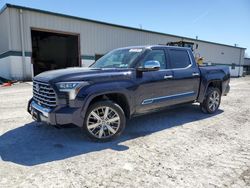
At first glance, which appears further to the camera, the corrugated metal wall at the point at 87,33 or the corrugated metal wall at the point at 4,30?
the corrugated metal wall at the point at 87,33

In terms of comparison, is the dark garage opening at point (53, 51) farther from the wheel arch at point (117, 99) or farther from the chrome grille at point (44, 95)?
the wheel arch at point (117, 99)

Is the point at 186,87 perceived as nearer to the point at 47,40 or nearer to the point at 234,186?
the point at 234,186

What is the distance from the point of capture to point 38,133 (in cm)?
478

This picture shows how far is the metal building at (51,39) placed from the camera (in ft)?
52.9

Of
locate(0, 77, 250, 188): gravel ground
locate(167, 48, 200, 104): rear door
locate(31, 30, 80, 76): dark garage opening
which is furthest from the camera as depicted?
locate(31, 30, 80, 76): dark garage opening

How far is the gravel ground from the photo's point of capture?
2.97 meters

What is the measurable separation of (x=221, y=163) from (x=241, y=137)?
156 cm

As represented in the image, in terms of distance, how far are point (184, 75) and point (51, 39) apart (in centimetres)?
2405

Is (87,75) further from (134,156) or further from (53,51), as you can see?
(53,51)

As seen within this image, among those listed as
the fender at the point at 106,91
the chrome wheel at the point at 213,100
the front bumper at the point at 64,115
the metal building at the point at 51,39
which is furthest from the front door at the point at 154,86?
the metal building at the point at 51,39

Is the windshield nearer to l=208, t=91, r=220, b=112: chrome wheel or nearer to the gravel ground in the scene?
the gravel ground

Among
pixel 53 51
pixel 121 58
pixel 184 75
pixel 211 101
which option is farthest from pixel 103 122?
pixel 53 51

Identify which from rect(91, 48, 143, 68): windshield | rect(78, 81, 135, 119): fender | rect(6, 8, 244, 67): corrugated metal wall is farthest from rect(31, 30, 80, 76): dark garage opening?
rect(78, 81, 135, 119): fender

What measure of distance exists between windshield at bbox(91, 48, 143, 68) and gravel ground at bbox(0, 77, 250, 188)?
1.50 meters
